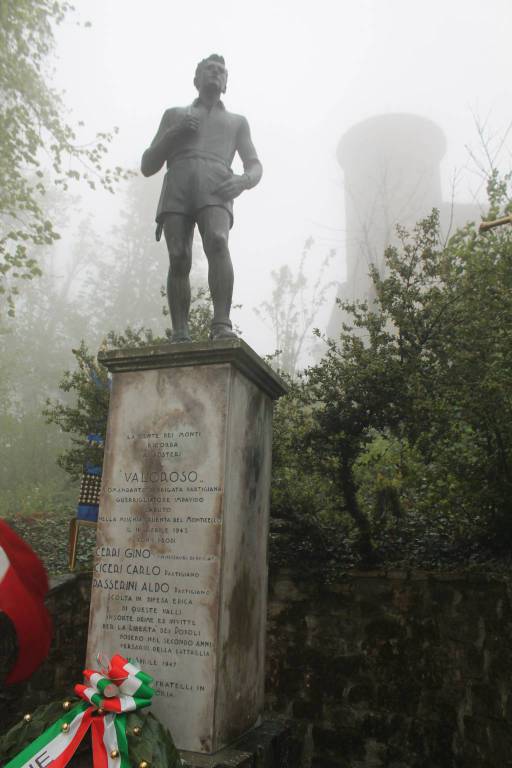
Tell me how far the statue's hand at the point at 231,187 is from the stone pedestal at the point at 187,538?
136 cm

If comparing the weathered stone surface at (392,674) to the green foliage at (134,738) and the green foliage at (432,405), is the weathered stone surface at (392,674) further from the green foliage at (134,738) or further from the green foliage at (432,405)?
the green foliage at (134,738)

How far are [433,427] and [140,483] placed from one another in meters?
3.19

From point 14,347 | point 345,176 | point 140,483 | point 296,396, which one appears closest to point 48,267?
point 14,347

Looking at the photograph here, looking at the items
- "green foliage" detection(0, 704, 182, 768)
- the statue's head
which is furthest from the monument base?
the statue's head

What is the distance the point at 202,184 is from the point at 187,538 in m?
2.67

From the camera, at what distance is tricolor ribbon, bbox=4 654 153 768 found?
3029 mm

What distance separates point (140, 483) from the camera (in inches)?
160

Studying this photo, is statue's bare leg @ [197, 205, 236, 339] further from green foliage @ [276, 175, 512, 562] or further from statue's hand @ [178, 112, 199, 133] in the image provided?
green foliage @ [276, 175, 512, 562]

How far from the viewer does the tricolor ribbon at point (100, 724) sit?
3029mm

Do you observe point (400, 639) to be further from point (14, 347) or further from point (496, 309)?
point (14, 347)

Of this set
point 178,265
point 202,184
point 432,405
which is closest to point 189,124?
point 202,184

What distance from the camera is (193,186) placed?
4816 millimetres

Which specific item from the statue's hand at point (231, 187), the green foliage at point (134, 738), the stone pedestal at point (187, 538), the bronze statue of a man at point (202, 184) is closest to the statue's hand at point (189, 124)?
the bronze statue of a man at point (202, 184)

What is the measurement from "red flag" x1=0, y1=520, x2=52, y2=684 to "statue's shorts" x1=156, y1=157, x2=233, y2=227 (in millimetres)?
2865
